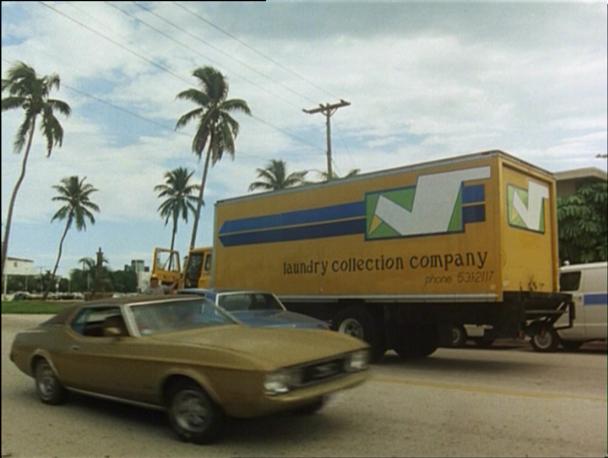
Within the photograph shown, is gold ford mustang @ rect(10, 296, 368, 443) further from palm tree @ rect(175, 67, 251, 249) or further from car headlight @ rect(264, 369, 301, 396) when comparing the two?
palm tree @ rect(175, 67, 251, 249)

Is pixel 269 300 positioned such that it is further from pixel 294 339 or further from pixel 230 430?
pixel 230 430

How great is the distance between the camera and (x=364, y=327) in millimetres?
7867

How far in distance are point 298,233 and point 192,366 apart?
17.1 ft

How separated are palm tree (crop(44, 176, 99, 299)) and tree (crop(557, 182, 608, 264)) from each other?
16747 mm

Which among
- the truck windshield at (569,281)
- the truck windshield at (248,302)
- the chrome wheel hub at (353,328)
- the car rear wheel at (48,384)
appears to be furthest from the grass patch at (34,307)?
the truck windshield at (569,281)

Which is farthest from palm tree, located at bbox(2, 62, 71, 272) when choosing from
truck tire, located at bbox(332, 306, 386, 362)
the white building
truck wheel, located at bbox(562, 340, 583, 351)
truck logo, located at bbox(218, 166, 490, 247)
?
truck wheel, located at bbox(562, 340, 583, 351)

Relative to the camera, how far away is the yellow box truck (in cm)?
731

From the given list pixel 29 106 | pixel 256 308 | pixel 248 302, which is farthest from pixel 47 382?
pixel 248 302

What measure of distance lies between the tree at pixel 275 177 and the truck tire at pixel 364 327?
18.9 feet

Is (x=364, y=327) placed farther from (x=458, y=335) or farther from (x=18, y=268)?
(x=18, y=268)

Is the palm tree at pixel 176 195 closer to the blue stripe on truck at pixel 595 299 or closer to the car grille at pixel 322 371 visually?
the car grille at pixel 322 371

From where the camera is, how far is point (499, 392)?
20.4 feet

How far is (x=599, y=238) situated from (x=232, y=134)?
55.0 ft

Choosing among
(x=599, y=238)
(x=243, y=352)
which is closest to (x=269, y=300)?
(x=243, y=352)
